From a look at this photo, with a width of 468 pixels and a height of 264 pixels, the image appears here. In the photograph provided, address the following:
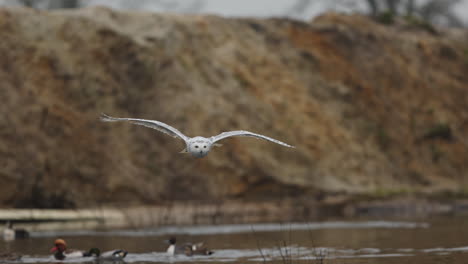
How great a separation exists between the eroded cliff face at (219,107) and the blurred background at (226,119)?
0.10 m

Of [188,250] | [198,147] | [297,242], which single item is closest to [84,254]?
[188,250]

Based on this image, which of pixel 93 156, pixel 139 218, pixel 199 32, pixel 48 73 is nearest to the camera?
pixel 139 218

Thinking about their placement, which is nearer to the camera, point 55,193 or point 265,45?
point 55,193

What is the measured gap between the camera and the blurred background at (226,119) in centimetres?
4644

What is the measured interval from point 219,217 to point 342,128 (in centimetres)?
2220

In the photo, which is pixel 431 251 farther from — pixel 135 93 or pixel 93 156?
pixel 135 93

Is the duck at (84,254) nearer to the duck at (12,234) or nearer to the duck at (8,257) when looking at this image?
the duck at (8,257)

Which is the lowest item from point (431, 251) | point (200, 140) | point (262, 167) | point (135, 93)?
point (431, 251)

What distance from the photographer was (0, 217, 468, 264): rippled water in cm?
2367

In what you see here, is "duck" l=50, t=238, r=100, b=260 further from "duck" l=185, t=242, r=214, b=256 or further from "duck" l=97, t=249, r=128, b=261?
"duck" l=185, t=242, r=214, b=256

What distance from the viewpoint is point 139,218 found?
4244 centimetres

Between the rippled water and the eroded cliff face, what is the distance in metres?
13.3

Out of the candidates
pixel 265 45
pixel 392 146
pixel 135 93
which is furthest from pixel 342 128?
pixel 135 93

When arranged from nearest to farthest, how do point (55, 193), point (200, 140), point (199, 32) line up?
point (200, 140) < point (55, 193) < point (199, 32)
